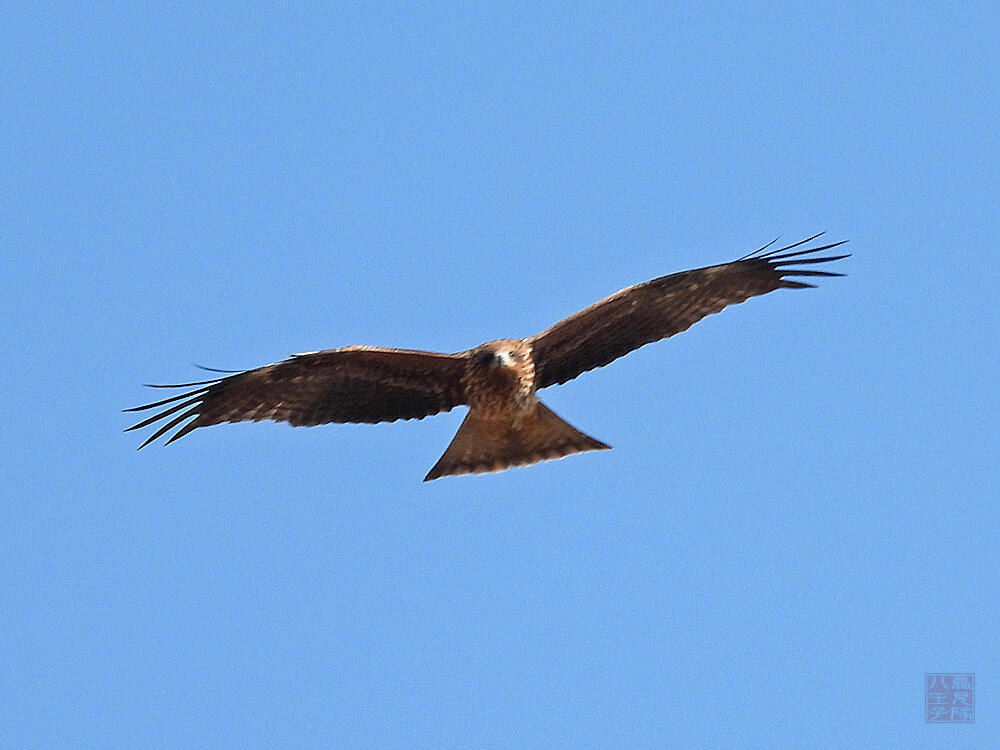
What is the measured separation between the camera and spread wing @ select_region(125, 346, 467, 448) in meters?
11.8

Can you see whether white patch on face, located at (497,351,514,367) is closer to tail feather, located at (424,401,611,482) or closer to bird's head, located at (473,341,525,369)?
bird's head, located at (473,341,525,369)

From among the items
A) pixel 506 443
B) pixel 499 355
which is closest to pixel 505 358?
pixel 499 355

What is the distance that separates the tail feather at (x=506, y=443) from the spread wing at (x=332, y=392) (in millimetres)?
326

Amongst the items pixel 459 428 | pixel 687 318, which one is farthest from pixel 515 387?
pixel 687 318

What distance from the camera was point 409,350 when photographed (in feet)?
38.1

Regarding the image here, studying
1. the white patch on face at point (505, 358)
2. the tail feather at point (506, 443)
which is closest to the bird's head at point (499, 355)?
the white patch on face at point (505, 358)

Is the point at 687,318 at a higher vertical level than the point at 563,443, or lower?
higher

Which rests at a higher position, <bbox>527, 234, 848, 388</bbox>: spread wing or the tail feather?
<bbox>527, 234, 848, 388</bbox>: spread wing

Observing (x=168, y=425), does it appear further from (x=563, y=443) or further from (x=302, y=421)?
(x=563, y=443)

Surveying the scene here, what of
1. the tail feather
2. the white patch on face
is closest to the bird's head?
the white patch on face

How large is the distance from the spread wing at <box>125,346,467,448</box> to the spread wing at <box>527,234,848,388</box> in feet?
2.57

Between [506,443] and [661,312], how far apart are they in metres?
1.57

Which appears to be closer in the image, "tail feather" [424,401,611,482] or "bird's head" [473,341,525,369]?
"bird's head" [473,341,525,369]

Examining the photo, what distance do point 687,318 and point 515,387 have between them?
5.21 feet
